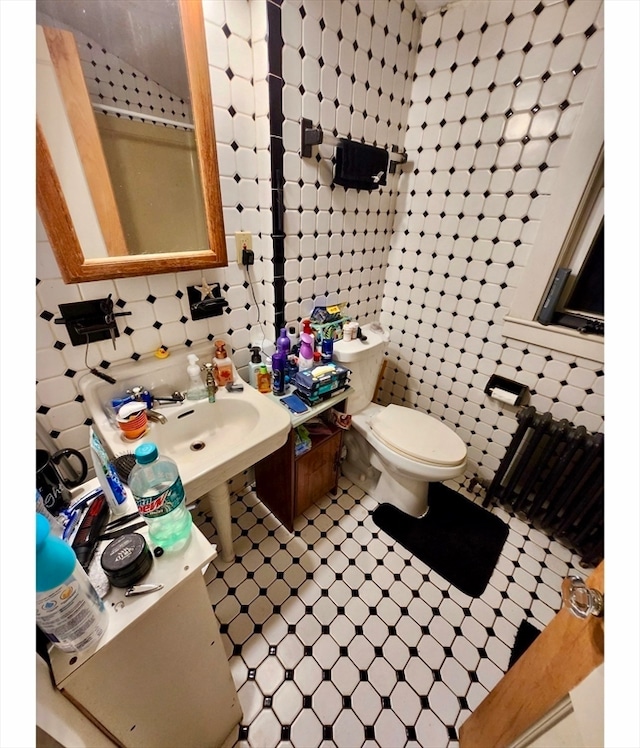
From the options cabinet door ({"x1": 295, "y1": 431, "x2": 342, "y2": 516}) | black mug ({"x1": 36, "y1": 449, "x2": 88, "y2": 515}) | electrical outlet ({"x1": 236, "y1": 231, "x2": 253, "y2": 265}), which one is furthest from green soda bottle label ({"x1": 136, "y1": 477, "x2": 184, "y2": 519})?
electrical outlet ({"x1": 236, "y1": 231, "x2": 253, "y2": 265})

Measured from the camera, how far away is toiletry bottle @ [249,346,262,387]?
1.27 m

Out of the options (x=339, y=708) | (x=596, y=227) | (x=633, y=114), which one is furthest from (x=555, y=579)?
(x=633, y=114)

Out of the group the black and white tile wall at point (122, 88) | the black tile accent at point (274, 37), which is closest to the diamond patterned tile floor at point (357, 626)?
A: the black and white tile wall at point (122, 88)

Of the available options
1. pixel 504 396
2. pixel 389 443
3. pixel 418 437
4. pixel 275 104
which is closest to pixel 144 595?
pixel 389 443

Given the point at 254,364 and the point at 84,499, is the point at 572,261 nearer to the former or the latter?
the point at 254,364

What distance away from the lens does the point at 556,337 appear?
1.29 m

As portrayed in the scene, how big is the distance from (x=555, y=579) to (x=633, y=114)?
1.81m

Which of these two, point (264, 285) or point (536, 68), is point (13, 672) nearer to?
point (264, 285)

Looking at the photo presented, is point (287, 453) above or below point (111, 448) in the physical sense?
below

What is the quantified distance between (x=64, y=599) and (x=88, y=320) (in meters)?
0.75

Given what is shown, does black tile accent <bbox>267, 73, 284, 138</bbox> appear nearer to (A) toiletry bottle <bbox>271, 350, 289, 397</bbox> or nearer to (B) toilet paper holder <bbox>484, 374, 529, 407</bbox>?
(A) toiletry bottle <bbox>271, 350, 289, 397</bbox>

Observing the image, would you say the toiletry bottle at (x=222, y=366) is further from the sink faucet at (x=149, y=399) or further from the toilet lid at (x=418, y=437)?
the toilet lid at (x=418, y=437)

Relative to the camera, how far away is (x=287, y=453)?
1282 mm

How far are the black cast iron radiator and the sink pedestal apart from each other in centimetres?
135
